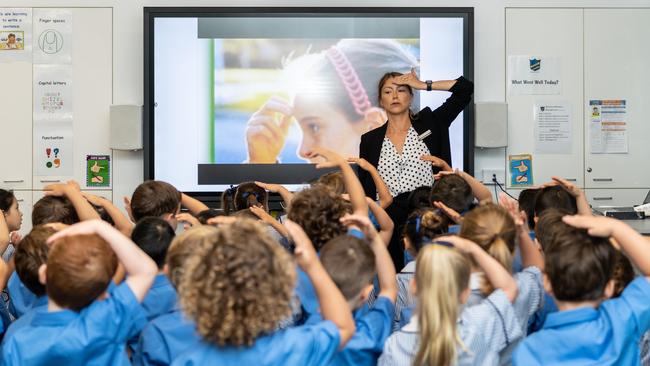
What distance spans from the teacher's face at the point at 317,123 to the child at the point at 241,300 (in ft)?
11.9

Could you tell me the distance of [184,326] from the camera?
7.45ft

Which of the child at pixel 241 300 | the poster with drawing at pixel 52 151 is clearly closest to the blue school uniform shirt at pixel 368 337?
the child at pixel 241 300

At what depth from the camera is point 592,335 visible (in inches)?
76.2

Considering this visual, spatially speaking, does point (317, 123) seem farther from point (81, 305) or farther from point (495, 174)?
point (81, 305)

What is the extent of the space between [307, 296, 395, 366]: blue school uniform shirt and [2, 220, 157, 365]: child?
48 centimetres

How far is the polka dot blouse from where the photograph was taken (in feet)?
14.1

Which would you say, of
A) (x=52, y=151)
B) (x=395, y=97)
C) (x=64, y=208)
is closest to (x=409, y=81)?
(x=395, y=97)

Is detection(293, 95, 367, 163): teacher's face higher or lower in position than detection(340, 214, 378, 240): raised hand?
higher

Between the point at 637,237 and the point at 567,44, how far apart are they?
374cm

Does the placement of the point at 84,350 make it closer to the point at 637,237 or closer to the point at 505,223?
the point at 505,223

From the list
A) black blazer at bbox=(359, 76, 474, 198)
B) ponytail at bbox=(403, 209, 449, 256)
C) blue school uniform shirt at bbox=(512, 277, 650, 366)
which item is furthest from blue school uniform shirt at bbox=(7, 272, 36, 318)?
black blazer at bbox=(359, 76, 474, 198)

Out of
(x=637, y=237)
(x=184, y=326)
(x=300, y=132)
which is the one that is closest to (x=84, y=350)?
(x=184, y=326)

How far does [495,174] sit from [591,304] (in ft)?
11.7

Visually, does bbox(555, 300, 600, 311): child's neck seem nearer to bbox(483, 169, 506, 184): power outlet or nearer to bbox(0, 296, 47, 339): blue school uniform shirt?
bbox(0, 296, 47, 339): blue school uniform shirt
